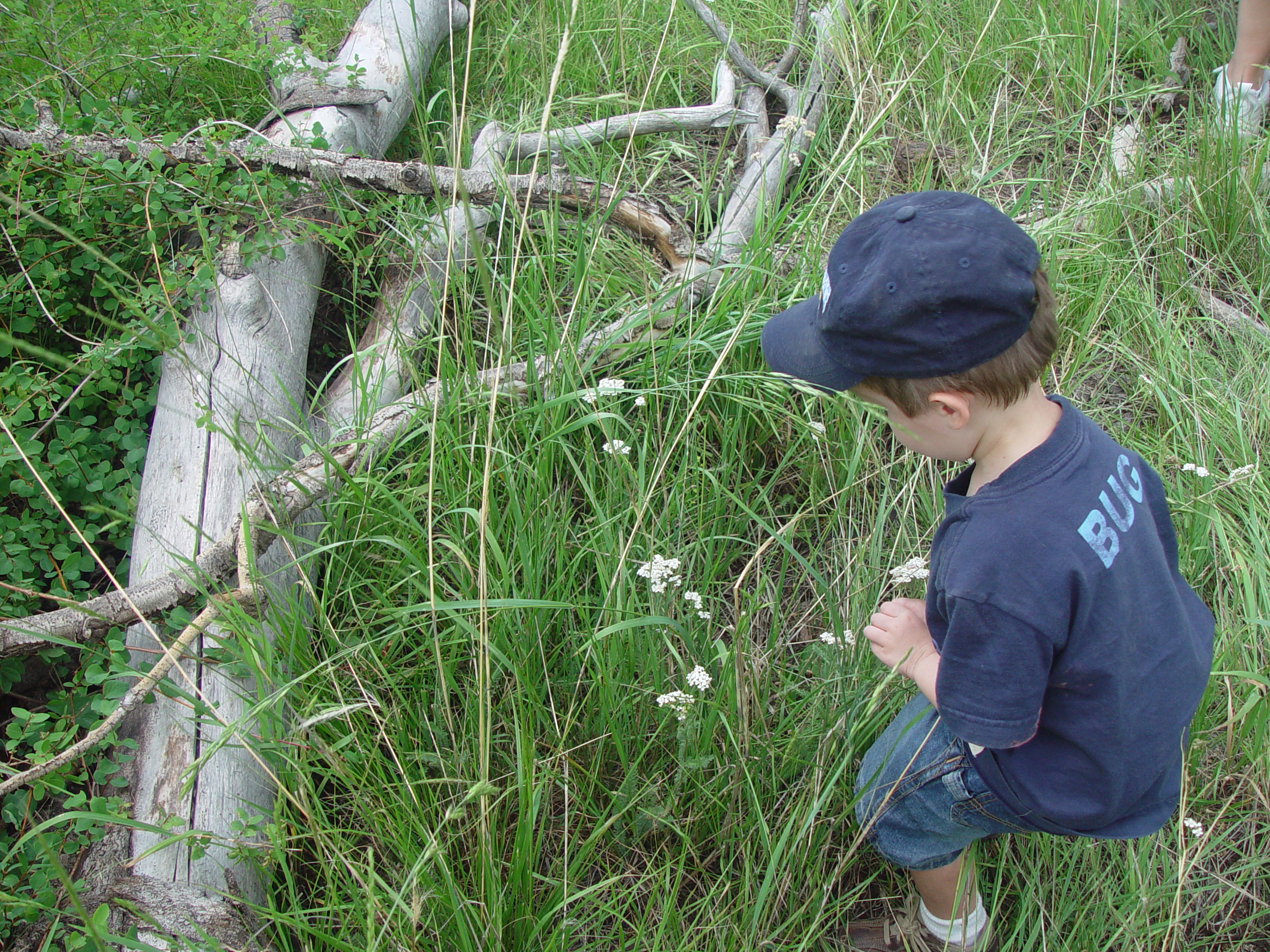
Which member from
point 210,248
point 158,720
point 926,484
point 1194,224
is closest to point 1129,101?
point 1194,224

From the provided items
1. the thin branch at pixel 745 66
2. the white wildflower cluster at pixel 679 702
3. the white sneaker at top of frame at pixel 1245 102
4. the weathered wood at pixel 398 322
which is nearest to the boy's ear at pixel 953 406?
the white wildflower cluster at pixel 679 702

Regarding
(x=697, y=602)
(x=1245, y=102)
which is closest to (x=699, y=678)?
(x=697, y=602)

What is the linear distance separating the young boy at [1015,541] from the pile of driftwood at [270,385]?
65 centimetres

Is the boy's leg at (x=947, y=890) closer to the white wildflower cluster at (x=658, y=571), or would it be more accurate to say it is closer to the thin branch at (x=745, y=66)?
the white wildflower cluster at (x=658, y=571)

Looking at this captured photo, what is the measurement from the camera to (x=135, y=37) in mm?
2605

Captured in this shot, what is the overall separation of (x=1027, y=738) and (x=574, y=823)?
0.90m

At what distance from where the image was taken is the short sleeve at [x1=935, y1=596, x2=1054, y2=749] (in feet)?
3.85

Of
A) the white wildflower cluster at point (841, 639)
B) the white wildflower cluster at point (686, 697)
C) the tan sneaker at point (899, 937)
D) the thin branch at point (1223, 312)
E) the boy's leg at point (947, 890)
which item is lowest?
the tan sneaker at point (899, 937)

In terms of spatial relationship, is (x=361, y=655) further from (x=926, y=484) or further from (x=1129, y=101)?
(x=1129, y=101)

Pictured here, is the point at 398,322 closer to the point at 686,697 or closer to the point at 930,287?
the point at 686,697

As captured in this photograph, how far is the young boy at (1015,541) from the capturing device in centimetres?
117

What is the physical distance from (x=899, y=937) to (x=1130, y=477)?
107cm

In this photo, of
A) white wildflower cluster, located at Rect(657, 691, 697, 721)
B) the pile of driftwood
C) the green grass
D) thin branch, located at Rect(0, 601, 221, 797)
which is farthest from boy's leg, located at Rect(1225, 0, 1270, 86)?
thin branch, located at Rect(0, 601, 221, 797)

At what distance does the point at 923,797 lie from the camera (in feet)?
4.99
